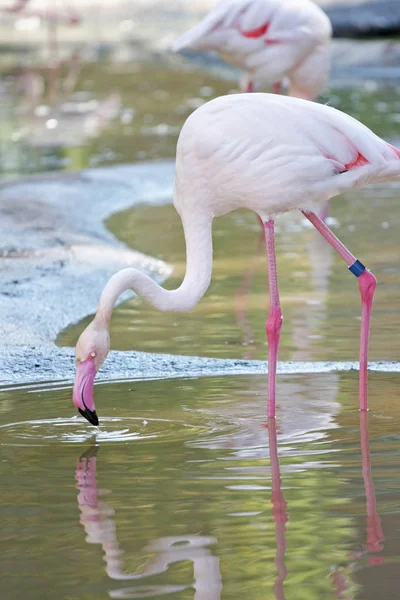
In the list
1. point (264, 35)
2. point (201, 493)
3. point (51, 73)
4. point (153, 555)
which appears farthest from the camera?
point (51, 73)

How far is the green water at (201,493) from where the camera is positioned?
3201mm

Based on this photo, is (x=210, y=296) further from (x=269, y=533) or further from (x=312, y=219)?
(x=269, y=533)

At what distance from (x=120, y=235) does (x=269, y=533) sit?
5.11m

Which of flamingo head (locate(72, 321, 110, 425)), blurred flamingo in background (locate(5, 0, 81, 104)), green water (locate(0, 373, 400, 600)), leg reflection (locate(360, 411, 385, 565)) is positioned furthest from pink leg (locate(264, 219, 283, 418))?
blurred flamingo in background (locate(5, 0, 81, 104))

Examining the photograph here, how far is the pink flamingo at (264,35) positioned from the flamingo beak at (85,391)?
15.0 feet

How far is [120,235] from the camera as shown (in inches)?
333

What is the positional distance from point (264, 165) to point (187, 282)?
53 cm

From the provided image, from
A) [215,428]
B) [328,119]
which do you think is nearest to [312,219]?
[328,119]

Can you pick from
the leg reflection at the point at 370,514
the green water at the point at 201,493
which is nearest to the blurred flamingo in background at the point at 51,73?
the green water at the point at 201,493

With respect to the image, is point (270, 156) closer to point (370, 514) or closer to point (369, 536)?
point (370, 514)

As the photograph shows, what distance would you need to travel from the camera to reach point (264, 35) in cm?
903

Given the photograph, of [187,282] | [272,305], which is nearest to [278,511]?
[187,282]

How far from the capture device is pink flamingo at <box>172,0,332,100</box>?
29.2 feet

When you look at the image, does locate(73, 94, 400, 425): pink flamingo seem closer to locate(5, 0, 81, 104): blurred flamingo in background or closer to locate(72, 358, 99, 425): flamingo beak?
locate(72, 358, 99, 425): flamingo beak
